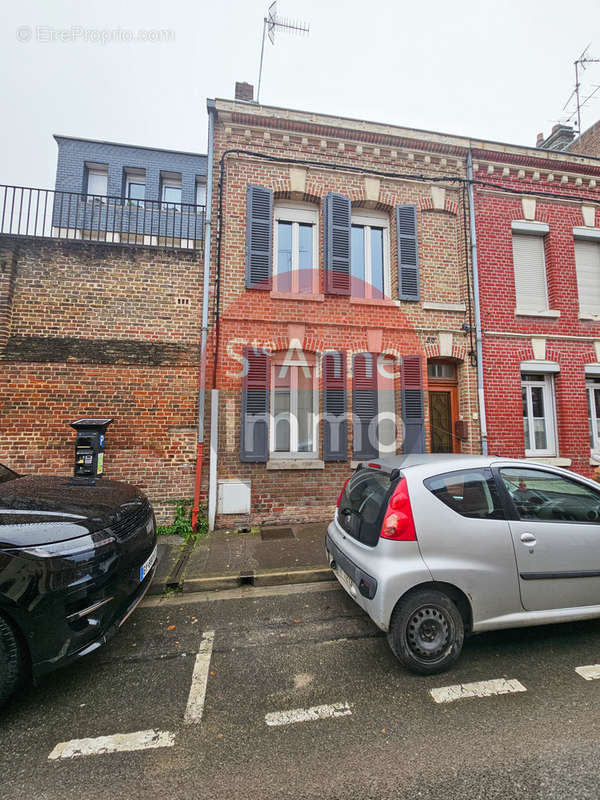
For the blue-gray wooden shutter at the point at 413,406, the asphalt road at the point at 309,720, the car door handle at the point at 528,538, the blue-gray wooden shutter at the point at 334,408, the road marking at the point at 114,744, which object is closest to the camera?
the asphalt road at the point at 309,720

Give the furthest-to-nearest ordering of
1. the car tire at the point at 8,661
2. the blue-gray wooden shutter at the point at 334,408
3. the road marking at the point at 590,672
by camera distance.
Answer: the blue-gray wooden shutter at the point at 334,408, the road marking at the point at 590,672, the car tire at the point at 8,661

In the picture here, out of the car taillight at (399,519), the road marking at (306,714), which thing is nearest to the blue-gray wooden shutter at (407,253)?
the car taillight at (399,519)

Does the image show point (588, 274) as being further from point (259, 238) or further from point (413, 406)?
point (259, 238)

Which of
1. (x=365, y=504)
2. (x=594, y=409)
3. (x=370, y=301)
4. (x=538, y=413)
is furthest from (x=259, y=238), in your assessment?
(x=594, y=409)

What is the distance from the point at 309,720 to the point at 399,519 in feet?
4.58

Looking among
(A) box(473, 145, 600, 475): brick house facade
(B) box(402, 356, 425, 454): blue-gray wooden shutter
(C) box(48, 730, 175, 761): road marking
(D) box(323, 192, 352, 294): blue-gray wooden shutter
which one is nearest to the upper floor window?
(D) box(323, 192, 352, 294): blue-gray wooden shutter

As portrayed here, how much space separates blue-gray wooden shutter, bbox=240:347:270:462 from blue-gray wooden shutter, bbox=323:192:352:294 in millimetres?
1935

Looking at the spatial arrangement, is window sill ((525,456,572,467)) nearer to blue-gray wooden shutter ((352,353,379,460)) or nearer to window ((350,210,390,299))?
blue-gray wooden shutter ((352,353,379,460))

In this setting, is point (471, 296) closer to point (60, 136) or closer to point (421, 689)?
point (421, 689)

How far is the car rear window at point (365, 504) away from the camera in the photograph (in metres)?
2.95

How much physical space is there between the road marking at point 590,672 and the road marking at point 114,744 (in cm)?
285

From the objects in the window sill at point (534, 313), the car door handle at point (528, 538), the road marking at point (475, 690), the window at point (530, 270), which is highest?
the window at point (530, 270)

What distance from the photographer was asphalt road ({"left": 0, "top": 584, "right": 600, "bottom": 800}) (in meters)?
1.86

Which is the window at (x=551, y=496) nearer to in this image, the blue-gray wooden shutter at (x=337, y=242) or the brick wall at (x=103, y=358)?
the blue-gray wooden shutter at (x=337, y=242)
